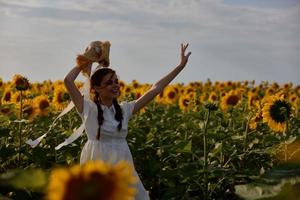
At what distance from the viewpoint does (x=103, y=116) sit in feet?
11.9

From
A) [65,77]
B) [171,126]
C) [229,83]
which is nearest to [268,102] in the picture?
Answer: [65,77]

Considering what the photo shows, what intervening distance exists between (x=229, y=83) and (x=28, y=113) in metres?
8.28

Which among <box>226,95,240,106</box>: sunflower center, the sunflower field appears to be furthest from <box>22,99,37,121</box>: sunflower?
<box>226,95,240,106</box>: sunflower center

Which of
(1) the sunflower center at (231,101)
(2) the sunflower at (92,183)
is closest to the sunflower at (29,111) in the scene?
(1) the sunflower center at (231,101)

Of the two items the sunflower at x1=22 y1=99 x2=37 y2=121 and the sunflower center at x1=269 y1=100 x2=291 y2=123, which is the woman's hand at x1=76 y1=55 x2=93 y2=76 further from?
the sunflower at x1=22 y1=99 x2=37 y2=121

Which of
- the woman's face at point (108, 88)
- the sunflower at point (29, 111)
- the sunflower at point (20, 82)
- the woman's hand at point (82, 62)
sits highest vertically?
the woman's hand at point (82, 62)

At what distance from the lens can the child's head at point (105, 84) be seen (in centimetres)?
369

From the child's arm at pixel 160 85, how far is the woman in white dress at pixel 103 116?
0.30ft

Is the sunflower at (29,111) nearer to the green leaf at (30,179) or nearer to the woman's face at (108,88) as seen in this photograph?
the woman's face at (108,88)

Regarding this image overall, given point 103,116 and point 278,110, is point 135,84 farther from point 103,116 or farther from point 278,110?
point 103,116

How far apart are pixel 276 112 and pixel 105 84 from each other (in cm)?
116

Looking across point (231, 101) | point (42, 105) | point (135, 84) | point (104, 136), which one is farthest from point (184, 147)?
point (135, 84)

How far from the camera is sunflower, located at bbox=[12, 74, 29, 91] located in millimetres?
5223

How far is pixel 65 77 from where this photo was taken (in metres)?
3.56
